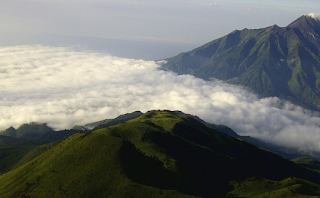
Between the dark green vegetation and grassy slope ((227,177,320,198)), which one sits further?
grassy slope ((227,177,320,198))

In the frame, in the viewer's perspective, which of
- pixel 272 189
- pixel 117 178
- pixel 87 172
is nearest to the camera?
pixel 117 178

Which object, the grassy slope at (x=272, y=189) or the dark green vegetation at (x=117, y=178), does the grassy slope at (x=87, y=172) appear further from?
the grassy slope at (x=272, y=189)

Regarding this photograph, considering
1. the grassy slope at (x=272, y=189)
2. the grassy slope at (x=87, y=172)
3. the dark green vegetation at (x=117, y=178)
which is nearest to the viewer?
the grassy slope at (x=87, y=172)

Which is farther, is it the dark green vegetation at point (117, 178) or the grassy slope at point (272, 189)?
the grassy slope at point (272, 189)

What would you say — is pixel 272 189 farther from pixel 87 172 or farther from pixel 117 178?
pixel 87 172

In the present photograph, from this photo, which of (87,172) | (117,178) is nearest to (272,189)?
(117,178)

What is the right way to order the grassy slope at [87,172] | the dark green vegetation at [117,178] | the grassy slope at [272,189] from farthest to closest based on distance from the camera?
the grassy slope at [272,189], the dark green vegetation at [117,178], the grassy slope at [87,172]

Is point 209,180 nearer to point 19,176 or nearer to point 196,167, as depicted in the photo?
point 196,167

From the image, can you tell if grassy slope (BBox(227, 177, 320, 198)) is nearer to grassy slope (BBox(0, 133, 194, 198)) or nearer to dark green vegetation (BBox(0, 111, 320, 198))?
dark green vegetation (BBox(0, 111, 320, 198))

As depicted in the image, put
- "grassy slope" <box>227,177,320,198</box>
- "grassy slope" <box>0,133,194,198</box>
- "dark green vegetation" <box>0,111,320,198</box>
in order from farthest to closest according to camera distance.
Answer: "grassy slope" <box>227,177,320,198</box> < "dark green vegetation" <box>0,111,320,198</box> < "grassy slope" <box>0,133,194,198</box>

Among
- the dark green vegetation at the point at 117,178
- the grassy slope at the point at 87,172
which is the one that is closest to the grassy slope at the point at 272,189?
the dark green vegetation at the point at 117,178

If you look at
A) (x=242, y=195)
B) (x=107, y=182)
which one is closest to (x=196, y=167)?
(x=242, y=195)

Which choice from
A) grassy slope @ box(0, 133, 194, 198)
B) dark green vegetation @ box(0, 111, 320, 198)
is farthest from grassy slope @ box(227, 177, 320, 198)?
grassy slope @ box(0, 133, 194, 198)
